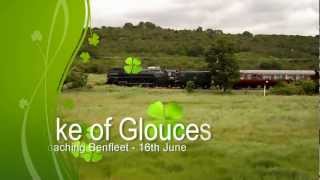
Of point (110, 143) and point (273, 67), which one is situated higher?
point (273, 67)

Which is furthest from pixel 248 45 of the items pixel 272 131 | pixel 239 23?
pixel 272 131

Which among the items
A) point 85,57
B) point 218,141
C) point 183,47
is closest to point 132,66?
point 85,57

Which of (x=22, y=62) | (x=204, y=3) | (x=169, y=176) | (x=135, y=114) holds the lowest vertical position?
(x=169, y=176)

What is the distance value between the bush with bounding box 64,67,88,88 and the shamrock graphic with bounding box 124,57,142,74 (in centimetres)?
31

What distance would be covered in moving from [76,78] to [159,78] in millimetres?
628

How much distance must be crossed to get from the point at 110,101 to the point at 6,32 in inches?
35.9

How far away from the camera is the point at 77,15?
591 centimetres

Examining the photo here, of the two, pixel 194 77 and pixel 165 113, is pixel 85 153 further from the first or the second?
pixel 194 77

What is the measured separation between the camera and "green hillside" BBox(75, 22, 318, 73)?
19.9 feet

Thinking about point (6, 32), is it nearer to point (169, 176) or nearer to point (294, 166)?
point (169, 176)

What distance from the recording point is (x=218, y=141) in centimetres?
605

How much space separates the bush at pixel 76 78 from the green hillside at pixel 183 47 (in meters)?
0.06

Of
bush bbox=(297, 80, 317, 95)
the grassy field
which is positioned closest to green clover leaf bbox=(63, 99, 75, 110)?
the grassy field
